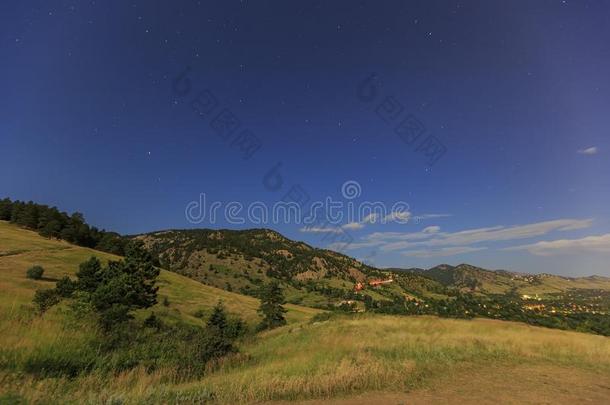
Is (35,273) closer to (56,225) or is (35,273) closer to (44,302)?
(44,302)

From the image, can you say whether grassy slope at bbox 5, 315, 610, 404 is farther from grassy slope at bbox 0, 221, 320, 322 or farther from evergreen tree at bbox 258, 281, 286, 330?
evergreen tree at bbox 258, 281, 286, 330

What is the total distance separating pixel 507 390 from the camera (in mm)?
9133

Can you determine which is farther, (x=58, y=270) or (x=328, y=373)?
(x=58, y=270)

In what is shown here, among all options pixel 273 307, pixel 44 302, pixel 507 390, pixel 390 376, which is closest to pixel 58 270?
pixel 273 307

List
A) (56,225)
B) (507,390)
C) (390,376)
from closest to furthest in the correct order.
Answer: (507,390) → (390,376) → (56,225)

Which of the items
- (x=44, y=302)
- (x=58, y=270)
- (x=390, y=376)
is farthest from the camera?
(x=58, y=270)

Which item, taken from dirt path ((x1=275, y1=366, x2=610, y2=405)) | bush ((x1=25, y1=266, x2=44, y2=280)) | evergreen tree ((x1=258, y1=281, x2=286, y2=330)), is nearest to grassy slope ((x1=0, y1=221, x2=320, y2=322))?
bush ((x1=25, y1=266, x2=44, y2=280))

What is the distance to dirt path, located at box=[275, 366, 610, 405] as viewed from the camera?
800cm

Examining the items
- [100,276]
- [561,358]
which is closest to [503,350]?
[561,358]

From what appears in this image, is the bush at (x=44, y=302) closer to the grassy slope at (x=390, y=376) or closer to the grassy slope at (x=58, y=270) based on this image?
the grassy slope at (x=390, y=376)

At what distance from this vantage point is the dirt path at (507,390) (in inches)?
315

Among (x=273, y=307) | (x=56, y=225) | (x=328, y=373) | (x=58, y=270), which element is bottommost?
(x=273, y=307)

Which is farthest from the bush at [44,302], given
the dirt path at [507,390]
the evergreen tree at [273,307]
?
the evergreen tree at [273,307]

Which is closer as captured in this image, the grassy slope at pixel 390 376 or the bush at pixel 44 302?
the grassy slope at pixel 390 376
